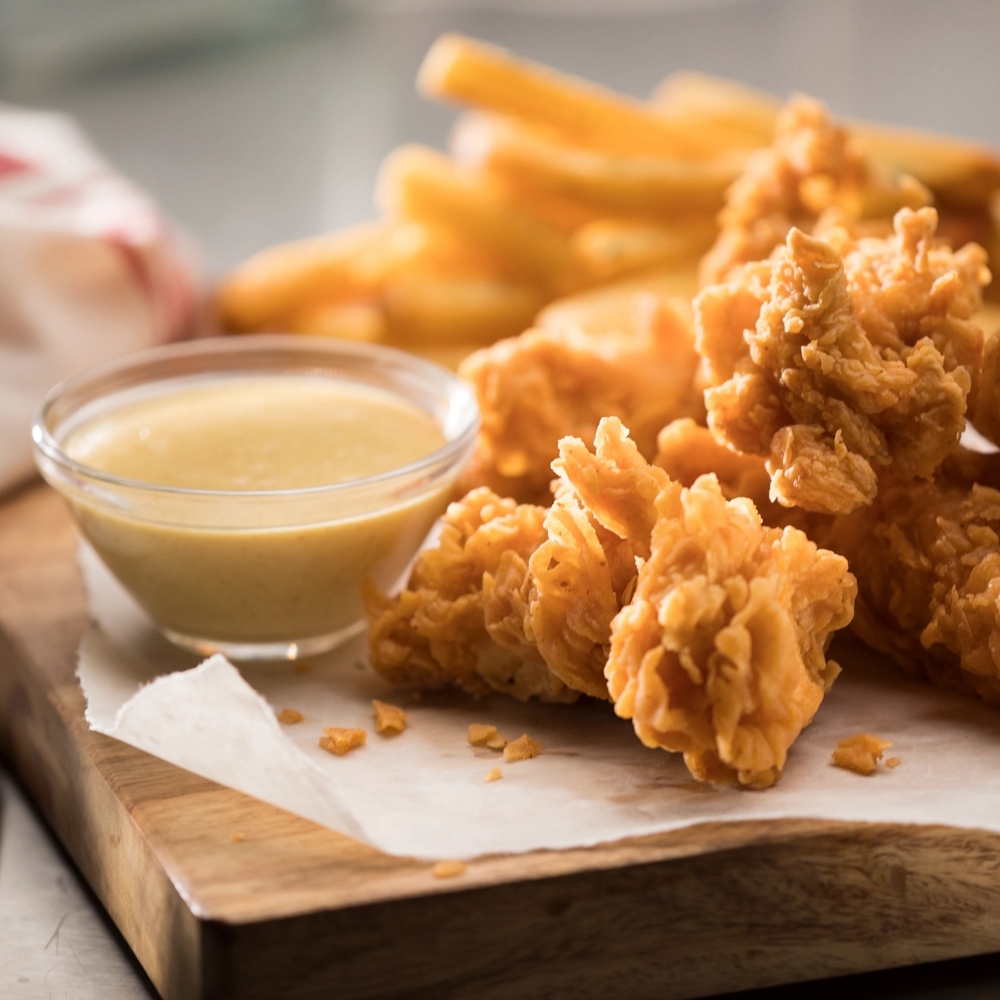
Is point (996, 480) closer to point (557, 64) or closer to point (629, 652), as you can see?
point (629, 652)

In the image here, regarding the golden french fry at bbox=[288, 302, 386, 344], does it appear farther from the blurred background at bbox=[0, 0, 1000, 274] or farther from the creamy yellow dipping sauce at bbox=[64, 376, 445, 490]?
the blurred background at bbox=[0, 0, 1000, 274]

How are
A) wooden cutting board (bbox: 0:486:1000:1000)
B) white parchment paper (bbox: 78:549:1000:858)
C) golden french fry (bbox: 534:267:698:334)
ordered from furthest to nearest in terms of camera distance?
golden french fry (bbox: 534:267:698:334) < white parchment paper (bbox: 78:549:1000:858) < wooden cutting board (bbox: 0:486:1000:1000)

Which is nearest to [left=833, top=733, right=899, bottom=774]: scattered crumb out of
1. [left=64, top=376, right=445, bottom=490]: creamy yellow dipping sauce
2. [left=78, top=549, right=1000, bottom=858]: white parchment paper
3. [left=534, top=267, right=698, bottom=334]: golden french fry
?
[left=78, top=549, right=1000, bottom=858]: white parchment paper

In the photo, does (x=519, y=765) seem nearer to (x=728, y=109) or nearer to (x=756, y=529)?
(x=756, y=529)

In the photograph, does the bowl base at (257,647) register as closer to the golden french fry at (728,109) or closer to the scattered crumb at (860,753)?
the scattered crumb at (860,753)

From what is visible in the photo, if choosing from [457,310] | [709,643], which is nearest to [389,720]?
[709,643]
